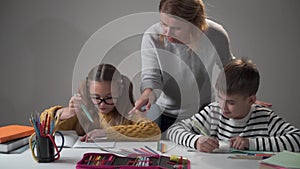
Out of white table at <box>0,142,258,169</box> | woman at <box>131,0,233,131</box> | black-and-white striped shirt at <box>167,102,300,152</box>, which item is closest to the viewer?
white table at <box>0,142,258,169</box>

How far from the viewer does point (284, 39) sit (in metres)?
2.89

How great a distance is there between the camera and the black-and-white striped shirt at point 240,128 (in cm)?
149

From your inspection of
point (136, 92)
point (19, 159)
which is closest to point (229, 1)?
point (136, 92)

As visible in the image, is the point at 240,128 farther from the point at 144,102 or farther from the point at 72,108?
the point at 72,108

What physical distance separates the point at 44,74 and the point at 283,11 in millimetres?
1754

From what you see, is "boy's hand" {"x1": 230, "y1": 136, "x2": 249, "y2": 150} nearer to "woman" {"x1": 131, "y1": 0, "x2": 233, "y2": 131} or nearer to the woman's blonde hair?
"woman" {"x1": 131, "y1": 0, "x2": 233, "y2": 131}

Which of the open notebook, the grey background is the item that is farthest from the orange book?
the grey background

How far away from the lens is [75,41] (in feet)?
9.39

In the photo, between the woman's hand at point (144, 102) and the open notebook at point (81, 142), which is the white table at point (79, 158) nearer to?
the open notebook at point (81, 142)

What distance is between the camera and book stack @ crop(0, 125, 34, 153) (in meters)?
1.38

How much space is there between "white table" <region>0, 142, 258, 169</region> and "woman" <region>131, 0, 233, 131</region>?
1.62 ft

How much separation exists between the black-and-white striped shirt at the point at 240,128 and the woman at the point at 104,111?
128 millimetres

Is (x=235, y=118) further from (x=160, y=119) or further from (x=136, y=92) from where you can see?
(x=136, y=92)

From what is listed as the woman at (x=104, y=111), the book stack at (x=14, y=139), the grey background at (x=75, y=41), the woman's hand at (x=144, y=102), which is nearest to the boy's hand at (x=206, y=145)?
the woman at (x=104, y=111)
